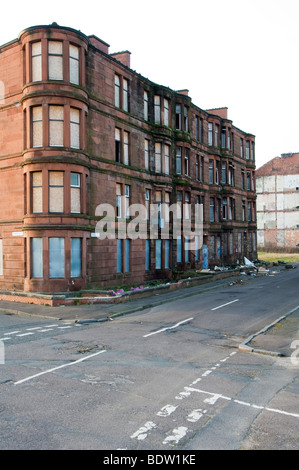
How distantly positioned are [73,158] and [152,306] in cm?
868

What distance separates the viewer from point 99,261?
25.2 m

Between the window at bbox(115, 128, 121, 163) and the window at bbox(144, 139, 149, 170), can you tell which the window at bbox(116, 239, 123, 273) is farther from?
the window at bbox(144, 139, 149, 170)

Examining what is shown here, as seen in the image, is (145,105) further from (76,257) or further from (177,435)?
(177,435)

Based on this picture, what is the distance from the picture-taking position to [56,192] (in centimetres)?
2253

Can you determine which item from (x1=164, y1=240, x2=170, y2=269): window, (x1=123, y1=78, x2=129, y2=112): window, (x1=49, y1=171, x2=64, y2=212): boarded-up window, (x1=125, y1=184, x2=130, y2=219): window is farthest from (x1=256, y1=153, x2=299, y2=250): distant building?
(x1=49, y1=171, x2=64, y2=212): boarded-up window

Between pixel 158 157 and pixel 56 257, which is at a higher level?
pixel 158 157

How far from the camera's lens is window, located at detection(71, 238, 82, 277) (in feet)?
75.1

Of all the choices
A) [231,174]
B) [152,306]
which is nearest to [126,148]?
[152,306]

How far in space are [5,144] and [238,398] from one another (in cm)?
2123

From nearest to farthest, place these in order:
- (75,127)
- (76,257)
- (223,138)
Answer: (76,257) → (75,127) → (223,138)

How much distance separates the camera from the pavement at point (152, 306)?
12570mm

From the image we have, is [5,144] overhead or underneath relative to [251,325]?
overhead

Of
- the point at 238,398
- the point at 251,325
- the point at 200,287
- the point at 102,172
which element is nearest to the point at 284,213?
the point at 200,287
